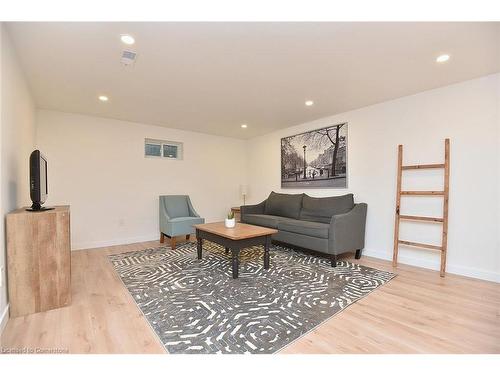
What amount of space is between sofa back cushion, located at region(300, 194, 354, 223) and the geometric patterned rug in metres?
0.69

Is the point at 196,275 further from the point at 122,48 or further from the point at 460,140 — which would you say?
the point at 460,140

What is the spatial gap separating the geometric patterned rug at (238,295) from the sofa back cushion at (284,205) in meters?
0.92

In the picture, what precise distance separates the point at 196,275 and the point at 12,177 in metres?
1.96

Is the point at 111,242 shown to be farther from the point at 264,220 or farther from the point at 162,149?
the point at 264,220

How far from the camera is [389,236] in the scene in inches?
133

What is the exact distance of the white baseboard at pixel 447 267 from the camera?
2.59 metres

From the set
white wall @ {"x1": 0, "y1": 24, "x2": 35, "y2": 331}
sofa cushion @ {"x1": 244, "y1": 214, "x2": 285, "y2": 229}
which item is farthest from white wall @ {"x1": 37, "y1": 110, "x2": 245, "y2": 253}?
sofa cushion @ {"x1": 244, "y1": 214, "x2": 285, "y2": 229}

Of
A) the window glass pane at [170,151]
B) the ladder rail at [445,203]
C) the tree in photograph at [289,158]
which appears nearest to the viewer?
the ladder rail at [445,203]

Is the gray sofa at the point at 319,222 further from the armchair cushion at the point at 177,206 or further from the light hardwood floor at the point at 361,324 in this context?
the armchair cushion at the point at 177,206

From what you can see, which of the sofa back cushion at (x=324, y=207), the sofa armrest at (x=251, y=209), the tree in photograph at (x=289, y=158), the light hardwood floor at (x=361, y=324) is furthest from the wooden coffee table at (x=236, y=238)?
the tree in photograph at (x=289, y=158)

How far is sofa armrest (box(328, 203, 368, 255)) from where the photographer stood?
3037 mm

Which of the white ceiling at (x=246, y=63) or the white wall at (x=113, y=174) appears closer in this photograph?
the white ceiling at (x=246, y=63)
